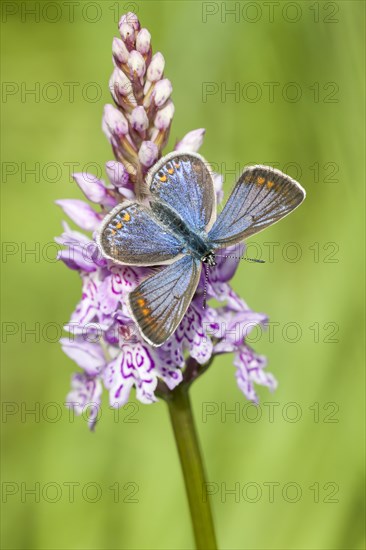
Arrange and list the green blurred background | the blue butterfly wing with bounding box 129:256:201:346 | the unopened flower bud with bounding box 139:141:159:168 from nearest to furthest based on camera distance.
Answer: the blue butterfly wing with bounding box 129:256:201:346, the unopened flower bud with bounding box 139:141:159:168, the green blurred background

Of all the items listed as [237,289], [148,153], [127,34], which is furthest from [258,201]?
[237,289]

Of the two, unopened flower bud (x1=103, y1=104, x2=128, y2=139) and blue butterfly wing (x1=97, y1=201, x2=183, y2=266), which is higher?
unopened flower bud (x1=103, y1=104, x2=128, y2=139)

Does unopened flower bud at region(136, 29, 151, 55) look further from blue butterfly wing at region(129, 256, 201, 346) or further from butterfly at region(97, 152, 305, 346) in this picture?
blue butterfly wing at region(129, 256, 201, 346)

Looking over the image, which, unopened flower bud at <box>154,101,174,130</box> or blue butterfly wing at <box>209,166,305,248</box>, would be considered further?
unopened flower bud at <box>154,101,174,130</box>

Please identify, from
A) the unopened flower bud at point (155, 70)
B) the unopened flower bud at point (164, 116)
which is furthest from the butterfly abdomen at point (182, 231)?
the unopened flower bud at point (155, 70)

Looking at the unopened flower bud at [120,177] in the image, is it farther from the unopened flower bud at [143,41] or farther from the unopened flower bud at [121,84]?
the unopened flower bud at [143,41]

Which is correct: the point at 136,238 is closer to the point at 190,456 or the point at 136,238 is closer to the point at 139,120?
the point at 139,120

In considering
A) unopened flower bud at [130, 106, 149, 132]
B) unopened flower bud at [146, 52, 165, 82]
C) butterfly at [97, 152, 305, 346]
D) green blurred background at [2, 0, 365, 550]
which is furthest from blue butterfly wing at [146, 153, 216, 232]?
green blurred background at [2, 0, 365, 550]
